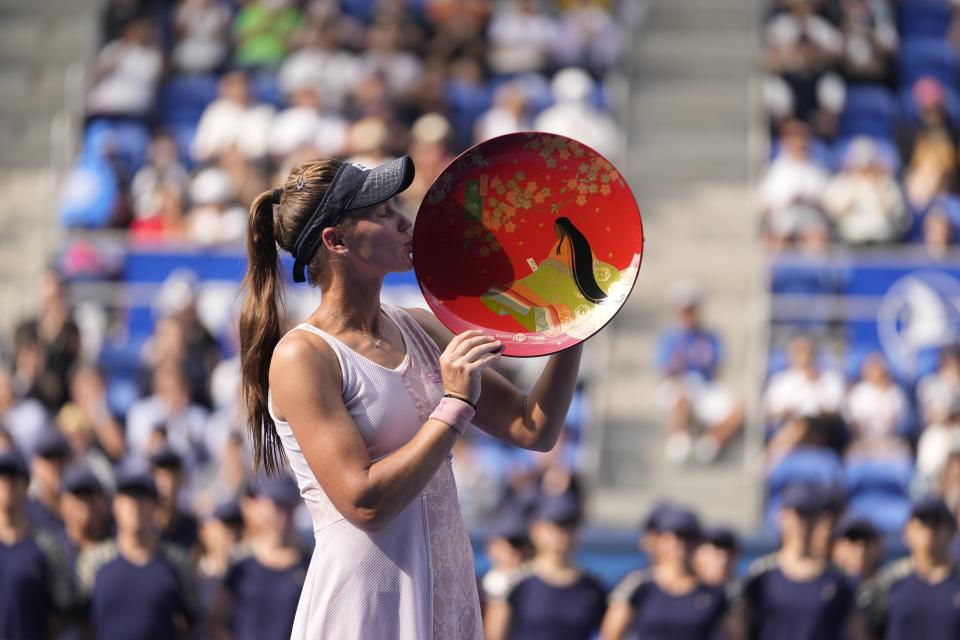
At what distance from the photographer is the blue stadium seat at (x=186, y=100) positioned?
12.8m

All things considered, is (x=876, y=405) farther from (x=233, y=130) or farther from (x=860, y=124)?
(x=233, y=130)

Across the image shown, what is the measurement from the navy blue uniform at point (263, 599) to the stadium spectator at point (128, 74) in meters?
7.04

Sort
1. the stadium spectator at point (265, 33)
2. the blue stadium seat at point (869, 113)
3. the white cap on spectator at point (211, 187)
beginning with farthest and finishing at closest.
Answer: the stadium spectator at point (265, 33) → the blue stadium seat at point (869, 113) → the white cap on spectator at point (211, 187)

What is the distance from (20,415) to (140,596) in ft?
11.1

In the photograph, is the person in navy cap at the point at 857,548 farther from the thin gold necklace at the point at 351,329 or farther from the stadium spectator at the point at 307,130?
the stadium spectator at the point at 307,130

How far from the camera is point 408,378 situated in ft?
9.23

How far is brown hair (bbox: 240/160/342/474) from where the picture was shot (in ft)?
9.35

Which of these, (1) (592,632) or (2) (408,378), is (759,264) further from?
(2) (408,378)

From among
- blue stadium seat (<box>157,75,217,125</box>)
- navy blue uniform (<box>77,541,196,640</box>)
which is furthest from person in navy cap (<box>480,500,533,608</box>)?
blue stadium seat (<box>157,75,217,125</box>)

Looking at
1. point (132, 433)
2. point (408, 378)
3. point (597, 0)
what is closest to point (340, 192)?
point (408, 378)

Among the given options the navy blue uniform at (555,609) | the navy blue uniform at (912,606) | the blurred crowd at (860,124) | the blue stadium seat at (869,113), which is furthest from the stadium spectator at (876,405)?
the navy blue uniform at (555,609)

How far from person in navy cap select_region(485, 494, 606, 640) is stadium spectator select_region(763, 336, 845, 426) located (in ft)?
10.8

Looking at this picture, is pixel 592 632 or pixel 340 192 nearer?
pixel 340 192

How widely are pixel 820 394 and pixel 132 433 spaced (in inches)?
→ 159
